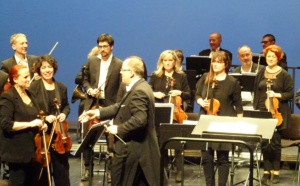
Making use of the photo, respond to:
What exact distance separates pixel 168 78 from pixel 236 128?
2437 millimetres

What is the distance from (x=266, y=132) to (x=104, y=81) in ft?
8.90

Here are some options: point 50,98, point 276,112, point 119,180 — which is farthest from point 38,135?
point 276,112

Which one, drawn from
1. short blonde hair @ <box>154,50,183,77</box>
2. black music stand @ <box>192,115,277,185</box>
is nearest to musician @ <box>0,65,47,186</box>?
black music stand @ <box>192,115,277,185</box>

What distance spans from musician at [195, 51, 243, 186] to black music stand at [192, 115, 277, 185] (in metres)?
1.14

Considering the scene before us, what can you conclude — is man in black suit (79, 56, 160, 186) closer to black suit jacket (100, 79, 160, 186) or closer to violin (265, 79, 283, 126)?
black suit jacket (100, 79, 160, 186)

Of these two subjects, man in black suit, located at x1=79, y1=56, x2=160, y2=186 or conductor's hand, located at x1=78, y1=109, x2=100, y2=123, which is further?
conductor's hand, located at x1=78, y1=109, x2=100, y2=123

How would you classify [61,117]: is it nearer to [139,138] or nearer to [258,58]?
[139,138]

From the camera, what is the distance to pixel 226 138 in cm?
566

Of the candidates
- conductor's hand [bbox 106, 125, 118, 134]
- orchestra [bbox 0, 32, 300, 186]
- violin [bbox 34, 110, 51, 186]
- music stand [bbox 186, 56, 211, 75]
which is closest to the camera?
conductor's hand [bbox 106, 125, 118, 134]

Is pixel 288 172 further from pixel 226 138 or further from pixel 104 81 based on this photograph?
pixel 226 138

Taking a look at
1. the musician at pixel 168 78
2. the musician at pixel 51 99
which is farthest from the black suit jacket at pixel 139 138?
the musician at pixel 168 78

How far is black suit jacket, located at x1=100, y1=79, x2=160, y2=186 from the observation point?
18.7 feet

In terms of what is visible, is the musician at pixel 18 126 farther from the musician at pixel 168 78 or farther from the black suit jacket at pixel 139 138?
the musician at pixel 168 78

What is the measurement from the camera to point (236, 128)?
5527 mm
